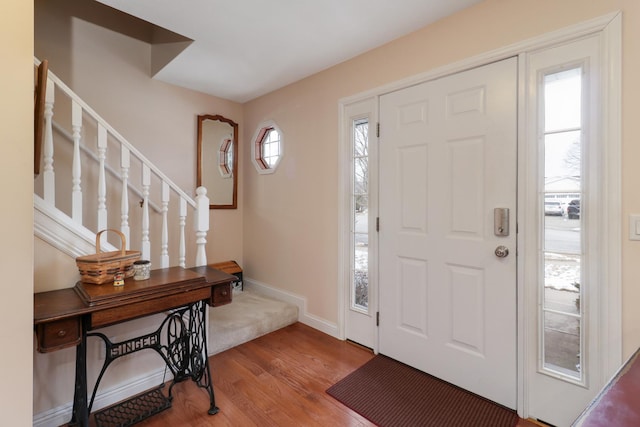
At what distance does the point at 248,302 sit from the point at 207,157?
5.26ft

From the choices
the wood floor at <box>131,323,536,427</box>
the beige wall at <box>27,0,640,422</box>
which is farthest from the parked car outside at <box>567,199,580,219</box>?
the wood floor at <box>131,323,536,427</box>

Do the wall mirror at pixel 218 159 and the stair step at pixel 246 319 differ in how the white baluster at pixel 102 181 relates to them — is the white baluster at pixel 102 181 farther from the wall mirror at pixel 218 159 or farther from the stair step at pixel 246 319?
the wall mirror at pixel 218 159

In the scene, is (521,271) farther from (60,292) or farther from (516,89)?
(60,292)

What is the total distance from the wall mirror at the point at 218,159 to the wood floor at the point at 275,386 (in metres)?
1.63

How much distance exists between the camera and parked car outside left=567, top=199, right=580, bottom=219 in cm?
148

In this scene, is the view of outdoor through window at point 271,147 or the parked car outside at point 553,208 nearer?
the parked car outside at point 553,208

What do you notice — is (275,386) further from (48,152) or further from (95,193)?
(95,193)

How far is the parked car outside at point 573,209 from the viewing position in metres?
1.48

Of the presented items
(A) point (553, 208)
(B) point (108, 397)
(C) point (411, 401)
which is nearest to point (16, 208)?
(B) point (108, 397)

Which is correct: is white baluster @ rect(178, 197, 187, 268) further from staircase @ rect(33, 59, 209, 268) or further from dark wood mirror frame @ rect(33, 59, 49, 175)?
dark wood mirror frame @ rect(33, 59, 49, 175)

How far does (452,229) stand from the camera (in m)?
1.89

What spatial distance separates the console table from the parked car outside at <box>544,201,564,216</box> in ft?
5.89

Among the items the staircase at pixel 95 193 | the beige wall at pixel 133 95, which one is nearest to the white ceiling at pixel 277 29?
the beige wall at pixel 133 95

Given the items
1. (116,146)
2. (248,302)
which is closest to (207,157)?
(116,146)
